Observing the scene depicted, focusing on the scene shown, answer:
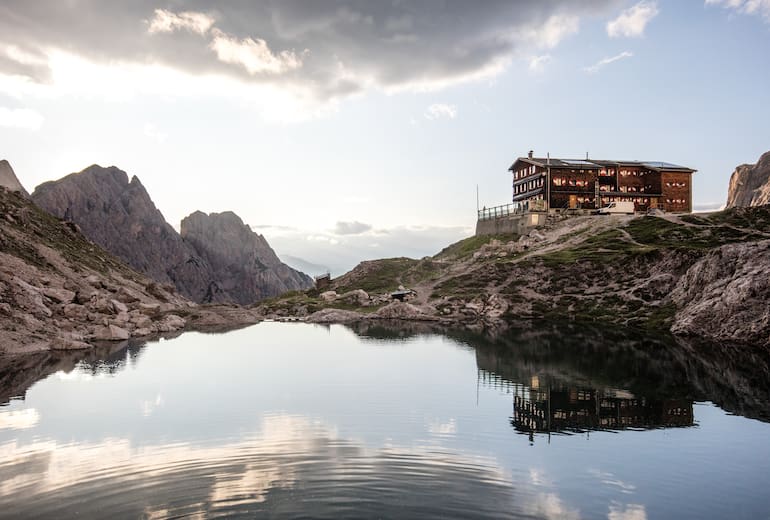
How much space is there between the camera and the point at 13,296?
247ft

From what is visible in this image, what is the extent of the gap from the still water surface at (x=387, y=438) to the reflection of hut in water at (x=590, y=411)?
0.26 metres

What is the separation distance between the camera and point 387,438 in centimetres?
3481

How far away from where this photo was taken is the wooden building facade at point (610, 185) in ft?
624

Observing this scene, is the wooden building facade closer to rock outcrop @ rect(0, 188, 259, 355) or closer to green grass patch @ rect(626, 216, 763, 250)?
green grass patch @ rect(626, 216, 763, 250)

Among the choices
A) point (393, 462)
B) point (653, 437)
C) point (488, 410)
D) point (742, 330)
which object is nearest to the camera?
point (393, 462)

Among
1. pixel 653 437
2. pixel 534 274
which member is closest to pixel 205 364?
pixel 653 437

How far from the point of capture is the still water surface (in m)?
24.1

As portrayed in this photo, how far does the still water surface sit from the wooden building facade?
126416mm

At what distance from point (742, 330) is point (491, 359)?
44243 millimetres

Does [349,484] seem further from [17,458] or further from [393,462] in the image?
[17,458]

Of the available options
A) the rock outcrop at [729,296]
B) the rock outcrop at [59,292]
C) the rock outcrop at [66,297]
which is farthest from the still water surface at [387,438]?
the rock outcrop at [729,296]

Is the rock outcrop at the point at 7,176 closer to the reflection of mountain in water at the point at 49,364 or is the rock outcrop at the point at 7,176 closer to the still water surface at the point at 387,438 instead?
the reflection of mountain in water at the point at 49,364

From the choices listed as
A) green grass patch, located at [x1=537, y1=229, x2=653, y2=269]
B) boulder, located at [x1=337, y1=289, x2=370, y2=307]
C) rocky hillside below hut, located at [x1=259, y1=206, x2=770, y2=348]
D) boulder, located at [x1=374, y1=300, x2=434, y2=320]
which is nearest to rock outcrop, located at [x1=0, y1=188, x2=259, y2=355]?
boulder, located at [x1=337, y1=289, x2=370, y2=307]

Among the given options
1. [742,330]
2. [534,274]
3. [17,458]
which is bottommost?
[17,458]
